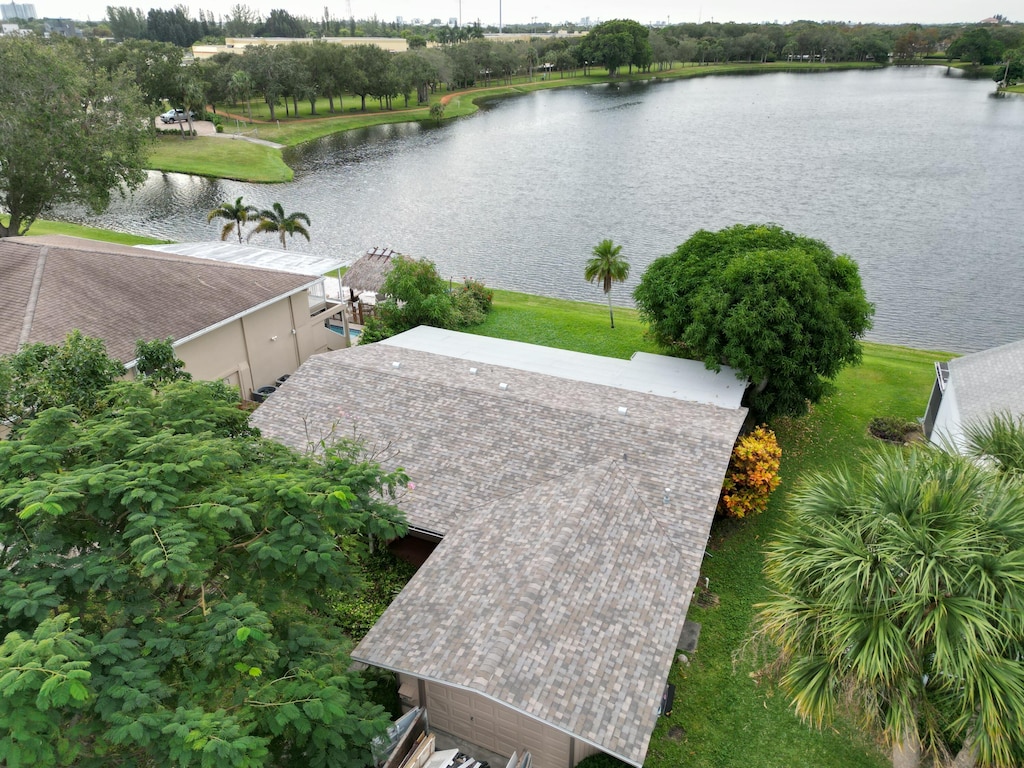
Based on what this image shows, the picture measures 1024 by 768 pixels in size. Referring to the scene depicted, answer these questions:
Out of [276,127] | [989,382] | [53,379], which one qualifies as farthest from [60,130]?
[276,127]

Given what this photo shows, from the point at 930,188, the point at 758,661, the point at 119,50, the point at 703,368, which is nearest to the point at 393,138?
the point at 119,50

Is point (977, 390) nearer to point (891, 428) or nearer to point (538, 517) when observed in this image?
point (891, 428)

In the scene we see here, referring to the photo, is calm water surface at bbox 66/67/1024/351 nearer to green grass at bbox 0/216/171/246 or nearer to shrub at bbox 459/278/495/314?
green grass at bbox 0/216/171/246

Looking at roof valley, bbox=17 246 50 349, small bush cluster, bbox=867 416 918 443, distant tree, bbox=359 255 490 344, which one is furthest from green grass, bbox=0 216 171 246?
small bush cluster, bbox=867 416 918 443

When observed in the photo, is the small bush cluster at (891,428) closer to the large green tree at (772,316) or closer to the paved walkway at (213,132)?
the large green tree at (772,316)

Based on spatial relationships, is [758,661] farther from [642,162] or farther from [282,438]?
[642,162]

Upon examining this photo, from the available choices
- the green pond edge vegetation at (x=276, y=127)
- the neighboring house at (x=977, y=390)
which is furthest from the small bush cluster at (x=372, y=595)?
the green pond edge vegetation at (x=276, y=127)
